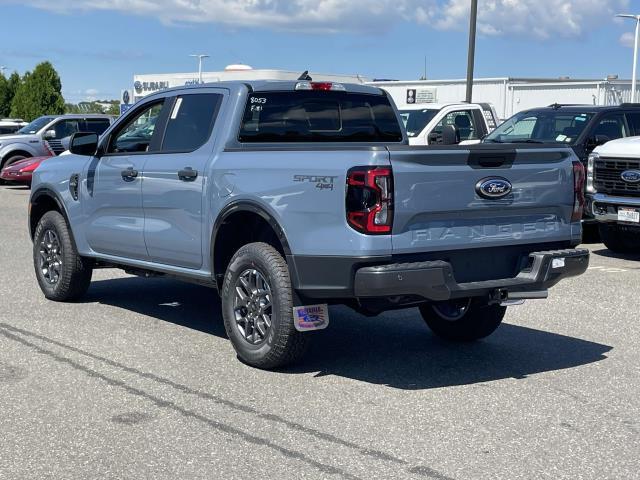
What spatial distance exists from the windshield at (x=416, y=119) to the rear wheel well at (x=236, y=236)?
11.5 meters

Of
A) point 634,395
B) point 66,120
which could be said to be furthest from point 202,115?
point 66,120

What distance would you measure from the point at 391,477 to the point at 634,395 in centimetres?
218

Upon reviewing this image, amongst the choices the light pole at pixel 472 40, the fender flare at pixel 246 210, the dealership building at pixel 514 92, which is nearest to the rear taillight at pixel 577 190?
the fender flare at pixel 246 210

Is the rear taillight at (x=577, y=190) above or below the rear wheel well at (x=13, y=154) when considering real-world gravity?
above

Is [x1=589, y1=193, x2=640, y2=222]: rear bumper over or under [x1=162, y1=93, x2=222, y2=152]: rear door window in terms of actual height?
under

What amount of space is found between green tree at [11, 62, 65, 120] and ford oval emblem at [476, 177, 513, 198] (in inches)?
1967

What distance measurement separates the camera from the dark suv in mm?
14062

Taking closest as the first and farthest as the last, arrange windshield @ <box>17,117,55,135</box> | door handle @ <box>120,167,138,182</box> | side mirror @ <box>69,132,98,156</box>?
door handle @ <box>120,167,138,182</box>
side mirror @ <box>69,132,98,156</box>
windshield @ <box>17,117,55,135</box>

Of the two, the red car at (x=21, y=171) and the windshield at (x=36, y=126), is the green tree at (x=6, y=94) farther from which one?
the red car at (x=21, y=171)

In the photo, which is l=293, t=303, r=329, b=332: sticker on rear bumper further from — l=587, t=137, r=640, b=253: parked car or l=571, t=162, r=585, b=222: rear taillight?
l=587, t=137, r=640, b=253: parked car

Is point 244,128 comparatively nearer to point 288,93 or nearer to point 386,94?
point 288,93

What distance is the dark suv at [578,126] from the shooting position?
1406 cm

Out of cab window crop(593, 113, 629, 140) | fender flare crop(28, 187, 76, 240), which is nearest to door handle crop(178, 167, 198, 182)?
fender flare crop(28, 187, 76, 240)

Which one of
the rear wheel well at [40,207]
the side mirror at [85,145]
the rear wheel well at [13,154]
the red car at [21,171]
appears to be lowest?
the red car at [21,171]
